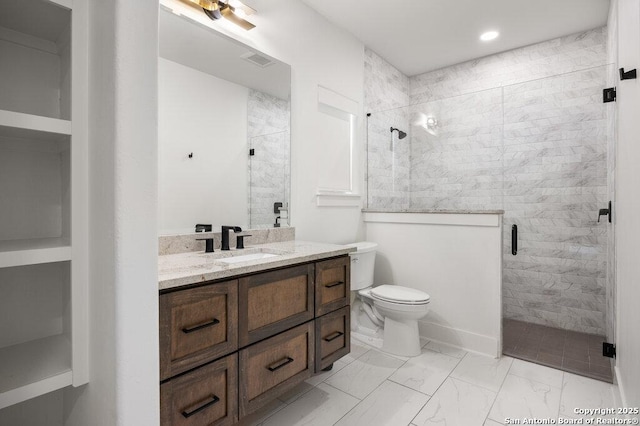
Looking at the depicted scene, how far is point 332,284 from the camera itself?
193 centimetres

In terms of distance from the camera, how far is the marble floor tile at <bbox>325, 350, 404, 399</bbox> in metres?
2.00

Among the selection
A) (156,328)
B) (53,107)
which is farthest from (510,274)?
(53,107)

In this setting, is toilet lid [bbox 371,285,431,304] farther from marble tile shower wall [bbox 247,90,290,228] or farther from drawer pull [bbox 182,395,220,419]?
drawer pull [bbox 182,395,220,419]

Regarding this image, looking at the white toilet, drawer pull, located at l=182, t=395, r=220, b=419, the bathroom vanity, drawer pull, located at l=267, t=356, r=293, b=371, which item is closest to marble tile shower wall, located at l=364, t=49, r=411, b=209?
the white toilet

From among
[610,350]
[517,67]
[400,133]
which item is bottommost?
[610,350]

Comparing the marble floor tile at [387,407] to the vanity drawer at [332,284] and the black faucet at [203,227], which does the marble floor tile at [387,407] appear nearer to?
the vanity drawer at [332,284]

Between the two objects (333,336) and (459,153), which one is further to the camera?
(459,153)

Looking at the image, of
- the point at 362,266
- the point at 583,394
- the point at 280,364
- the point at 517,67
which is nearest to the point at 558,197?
the point at 517,67

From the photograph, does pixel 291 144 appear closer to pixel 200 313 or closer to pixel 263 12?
pixel 263 12

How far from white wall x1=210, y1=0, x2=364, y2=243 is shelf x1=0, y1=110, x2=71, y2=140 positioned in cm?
140

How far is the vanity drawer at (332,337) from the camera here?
1828 millimetres

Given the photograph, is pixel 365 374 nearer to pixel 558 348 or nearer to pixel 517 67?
pixel 558 348

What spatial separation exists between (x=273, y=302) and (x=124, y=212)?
84cm

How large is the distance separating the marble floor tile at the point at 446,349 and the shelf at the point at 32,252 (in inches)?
97.9
